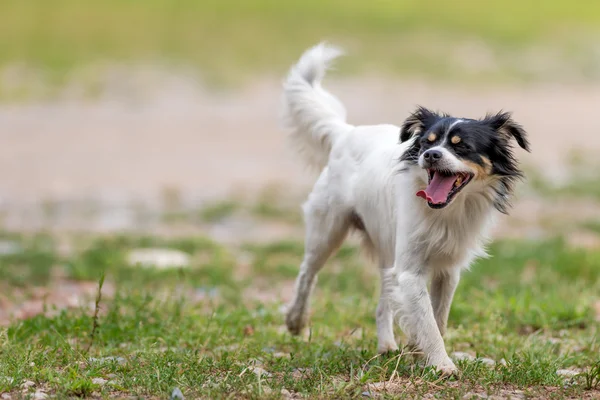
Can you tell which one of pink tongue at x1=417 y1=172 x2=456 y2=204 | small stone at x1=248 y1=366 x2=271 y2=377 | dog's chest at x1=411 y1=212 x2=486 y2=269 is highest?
pink tongue at x1=417 y1=172 x2=456 y2=204

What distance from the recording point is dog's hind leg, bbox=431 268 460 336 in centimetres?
538

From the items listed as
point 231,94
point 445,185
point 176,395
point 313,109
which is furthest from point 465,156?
point 231,94

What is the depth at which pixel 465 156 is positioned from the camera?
15.7ft

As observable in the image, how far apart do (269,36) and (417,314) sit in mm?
20647

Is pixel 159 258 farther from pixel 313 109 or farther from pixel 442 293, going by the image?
pixel 442 293

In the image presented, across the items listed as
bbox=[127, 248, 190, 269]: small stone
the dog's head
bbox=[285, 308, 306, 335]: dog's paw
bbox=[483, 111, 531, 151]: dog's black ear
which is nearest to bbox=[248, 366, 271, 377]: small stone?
the dog's head

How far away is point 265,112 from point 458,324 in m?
14.3

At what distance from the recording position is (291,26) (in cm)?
2606

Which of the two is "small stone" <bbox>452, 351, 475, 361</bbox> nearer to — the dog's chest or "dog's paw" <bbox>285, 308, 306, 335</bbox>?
the dog's chest

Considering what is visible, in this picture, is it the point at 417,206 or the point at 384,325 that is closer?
the point at 417,206

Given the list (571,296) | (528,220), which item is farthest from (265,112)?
(571,296)

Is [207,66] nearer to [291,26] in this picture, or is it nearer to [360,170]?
[291,26]

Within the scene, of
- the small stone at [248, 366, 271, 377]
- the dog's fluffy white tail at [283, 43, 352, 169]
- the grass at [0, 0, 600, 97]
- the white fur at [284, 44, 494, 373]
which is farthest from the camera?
the grass at [0, 0, 600, 97]

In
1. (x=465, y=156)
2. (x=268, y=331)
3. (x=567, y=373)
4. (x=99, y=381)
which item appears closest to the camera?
(x=99, y=381)
